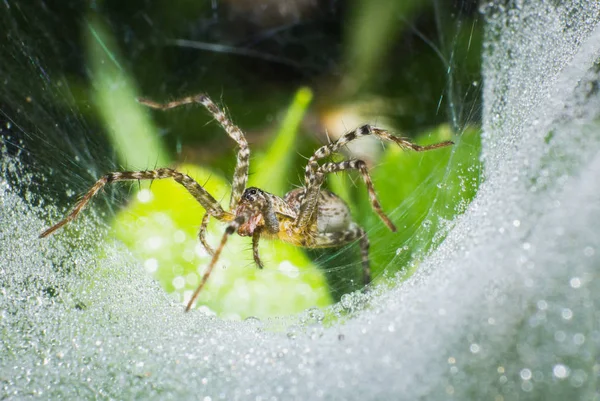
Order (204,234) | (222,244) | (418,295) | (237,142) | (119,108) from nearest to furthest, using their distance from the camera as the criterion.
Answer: (418,295) < (222,244) < (204,234) < (237,142) < (119,108)

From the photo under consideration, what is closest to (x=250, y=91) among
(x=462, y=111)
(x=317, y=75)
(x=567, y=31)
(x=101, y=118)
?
(x=317, y=75)

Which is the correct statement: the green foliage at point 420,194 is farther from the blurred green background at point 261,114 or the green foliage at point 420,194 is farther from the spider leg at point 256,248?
the spider leg at point 256,248

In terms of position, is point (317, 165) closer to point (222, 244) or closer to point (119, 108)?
point (222, 244)

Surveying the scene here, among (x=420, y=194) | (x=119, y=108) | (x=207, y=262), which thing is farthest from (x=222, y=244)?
(x=119, y=108)

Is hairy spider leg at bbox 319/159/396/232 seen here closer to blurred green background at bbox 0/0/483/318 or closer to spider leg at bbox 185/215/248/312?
blurred green background at bbox 0/0/483/318

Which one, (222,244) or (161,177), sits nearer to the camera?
(222,244)

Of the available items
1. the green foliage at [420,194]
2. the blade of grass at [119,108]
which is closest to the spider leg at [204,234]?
the blade of grass at [119,108]
